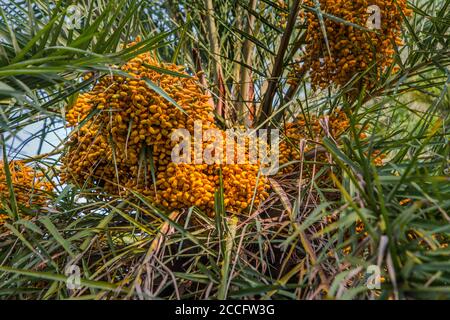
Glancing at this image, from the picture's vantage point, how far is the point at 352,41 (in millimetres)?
2266

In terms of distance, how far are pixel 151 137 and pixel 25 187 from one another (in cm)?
54

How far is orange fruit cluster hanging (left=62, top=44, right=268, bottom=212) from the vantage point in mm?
2010

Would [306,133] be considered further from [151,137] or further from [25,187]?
[25,187]

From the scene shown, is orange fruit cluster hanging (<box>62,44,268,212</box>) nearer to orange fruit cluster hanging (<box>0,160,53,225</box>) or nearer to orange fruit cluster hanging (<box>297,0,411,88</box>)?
orange fruit cluster hanging (<box>0,160,53,225</box>)

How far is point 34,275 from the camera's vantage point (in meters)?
1.69

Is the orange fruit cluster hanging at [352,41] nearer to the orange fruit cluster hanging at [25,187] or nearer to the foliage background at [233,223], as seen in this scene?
the foliage background at [233,223]

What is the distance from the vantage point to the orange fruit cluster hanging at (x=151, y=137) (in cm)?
201

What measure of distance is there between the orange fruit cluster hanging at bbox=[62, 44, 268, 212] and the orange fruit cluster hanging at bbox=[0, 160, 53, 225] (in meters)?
0.23

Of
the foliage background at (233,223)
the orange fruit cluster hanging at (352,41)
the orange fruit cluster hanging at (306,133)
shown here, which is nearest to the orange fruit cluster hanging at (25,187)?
the foliage background at (233,223)

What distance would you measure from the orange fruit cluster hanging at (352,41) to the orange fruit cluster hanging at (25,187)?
1.00 meters

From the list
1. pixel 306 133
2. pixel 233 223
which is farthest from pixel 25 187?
pixel 306 133

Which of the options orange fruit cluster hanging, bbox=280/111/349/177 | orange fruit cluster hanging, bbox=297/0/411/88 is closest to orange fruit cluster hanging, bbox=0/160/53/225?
orange fruit cluster hanging, bbox=280/111/349/177
